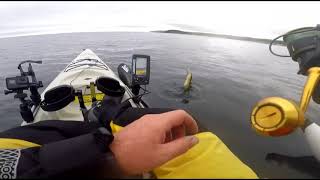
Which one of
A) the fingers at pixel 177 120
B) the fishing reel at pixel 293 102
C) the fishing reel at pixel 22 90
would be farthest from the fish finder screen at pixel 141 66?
the fingers at pixel 177 120

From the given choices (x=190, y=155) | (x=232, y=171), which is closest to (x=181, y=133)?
(x=190, y=155)

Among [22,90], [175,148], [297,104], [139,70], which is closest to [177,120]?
[175,148]

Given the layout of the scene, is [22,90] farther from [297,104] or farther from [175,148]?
[297,104]

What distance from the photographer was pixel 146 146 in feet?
5.06

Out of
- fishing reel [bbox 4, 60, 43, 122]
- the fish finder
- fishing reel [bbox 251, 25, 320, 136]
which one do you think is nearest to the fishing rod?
fishing reel [bbox 251, 25, 320, 136]

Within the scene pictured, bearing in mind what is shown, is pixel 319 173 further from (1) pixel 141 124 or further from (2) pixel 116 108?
(1) pixel 141 124

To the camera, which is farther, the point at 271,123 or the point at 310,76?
Answer: the point at 310,76

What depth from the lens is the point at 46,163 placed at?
1640 millimetres

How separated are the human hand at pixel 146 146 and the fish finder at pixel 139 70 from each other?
4837mm

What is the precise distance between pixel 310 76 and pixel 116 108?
2161 millimetres

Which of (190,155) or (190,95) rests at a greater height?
(190,155)

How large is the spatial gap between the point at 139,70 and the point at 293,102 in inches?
180

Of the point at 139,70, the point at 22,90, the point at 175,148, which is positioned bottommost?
the point at 22,90

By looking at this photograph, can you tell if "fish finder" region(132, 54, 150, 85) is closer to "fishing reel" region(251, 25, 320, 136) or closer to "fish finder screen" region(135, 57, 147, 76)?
"fish finder screen" region(135, 57, 147, 76)
